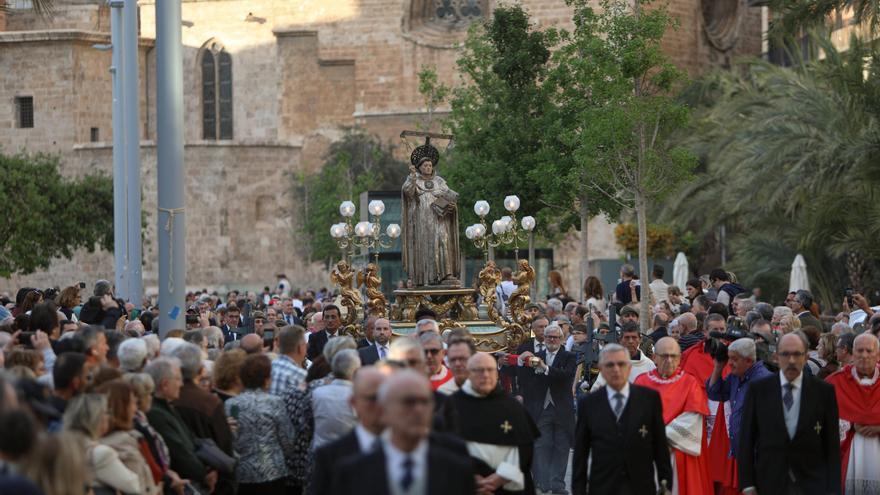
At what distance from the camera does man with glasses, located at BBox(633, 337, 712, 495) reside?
38.5 feet

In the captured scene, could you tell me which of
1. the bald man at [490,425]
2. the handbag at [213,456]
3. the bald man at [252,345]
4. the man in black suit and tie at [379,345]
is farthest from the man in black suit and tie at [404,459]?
the man in black suit and tie at [379,345]

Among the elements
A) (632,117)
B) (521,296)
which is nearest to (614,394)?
(521,296)

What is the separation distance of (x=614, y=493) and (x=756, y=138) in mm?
20708

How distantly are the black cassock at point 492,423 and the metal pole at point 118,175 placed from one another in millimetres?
17102

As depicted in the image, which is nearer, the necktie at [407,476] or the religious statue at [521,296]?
the necktie at [407,476]

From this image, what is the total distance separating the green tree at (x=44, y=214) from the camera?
41312 millimetres

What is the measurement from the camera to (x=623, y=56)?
2659 centimetres

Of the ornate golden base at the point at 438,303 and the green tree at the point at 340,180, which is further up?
the green tree at the point at 340,180

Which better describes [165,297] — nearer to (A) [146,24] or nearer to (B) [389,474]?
(B) [389,474]

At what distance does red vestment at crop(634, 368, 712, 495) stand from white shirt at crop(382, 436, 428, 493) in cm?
543

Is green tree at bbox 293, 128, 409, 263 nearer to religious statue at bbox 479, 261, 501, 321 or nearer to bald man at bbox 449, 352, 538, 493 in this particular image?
religious statue at bbox 479, 261, 501, 321

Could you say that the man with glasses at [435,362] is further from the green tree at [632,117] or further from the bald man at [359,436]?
the green tree at [632,117]

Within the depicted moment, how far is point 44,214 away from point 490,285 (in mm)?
24892

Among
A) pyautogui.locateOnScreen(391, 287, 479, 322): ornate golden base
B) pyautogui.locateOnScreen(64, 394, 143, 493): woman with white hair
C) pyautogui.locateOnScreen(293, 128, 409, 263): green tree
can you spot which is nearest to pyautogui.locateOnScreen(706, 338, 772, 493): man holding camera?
pyautogui.locateOnScreen(64, 394, 143, 493): woman with white hair
